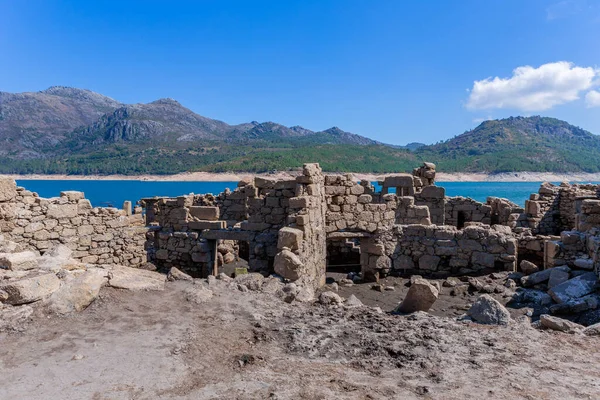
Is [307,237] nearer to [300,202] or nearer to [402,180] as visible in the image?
[300,202]

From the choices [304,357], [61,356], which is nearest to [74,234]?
[61,356]

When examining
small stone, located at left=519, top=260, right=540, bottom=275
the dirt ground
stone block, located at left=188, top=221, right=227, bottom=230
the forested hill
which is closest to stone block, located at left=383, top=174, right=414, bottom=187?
small stone, located at left=519, top=260, right=540, bottom=275

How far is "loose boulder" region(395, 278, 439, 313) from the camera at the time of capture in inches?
328

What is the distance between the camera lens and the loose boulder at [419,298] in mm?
8328

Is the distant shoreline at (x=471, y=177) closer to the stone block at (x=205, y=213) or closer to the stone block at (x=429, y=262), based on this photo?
the stone block at (x=205, y=213)

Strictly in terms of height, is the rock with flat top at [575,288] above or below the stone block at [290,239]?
below

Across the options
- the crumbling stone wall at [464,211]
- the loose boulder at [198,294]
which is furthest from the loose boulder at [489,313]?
the crumbling stone wall at [464,211]

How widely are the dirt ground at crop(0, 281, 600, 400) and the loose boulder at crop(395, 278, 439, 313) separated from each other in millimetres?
1569

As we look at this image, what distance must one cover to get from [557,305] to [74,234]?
39.8 feet

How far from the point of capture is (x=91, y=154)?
155 m

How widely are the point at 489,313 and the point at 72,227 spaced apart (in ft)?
35.7

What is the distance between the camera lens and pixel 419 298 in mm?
8430

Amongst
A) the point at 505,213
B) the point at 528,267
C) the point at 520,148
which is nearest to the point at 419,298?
the point at 528,267

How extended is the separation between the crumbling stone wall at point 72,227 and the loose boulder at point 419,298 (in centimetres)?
923
